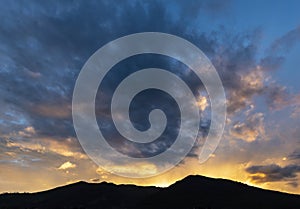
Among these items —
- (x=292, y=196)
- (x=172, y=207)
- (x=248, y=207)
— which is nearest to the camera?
(x=248, y=207)

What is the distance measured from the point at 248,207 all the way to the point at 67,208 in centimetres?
10998

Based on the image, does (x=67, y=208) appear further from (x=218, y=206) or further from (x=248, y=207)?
(x=248, y=207)

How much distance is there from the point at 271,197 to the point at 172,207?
6005 cm

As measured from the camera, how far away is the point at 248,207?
527 feet

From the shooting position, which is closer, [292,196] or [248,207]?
[248,207]

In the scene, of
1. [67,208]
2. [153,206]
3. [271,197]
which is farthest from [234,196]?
[67,208]

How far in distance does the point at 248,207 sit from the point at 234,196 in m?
39.4

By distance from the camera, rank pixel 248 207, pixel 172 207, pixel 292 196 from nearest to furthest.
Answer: pixel 248 207
pixel 172 207
pixel 292 196

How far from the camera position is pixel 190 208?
171 meters

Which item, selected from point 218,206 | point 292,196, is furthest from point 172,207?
point 292,196

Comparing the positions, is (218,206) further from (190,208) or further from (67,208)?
(67,208)

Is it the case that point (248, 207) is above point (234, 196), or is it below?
below

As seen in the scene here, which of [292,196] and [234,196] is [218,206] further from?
[292,196]

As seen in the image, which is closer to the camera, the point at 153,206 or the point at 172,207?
the point at 172,207
